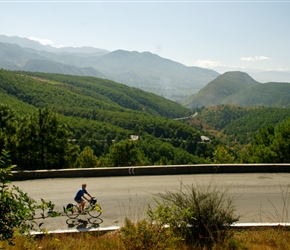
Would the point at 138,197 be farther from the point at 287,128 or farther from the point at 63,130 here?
the point at 287,128

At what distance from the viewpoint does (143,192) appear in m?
11.9

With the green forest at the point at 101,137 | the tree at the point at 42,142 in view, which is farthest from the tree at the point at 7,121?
the tree at the point at 42,142

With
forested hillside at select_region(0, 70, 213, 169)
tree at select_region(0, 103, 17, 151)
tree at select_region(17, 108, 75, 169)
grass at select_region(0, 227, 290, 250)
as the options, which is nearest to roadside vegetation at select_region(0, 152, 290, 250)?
grass at select_region(0, 227, 290, 250)

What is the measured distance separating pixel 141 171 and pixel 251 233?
8196 millimetres

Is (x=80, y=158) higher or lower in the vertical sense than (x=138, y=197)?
lower

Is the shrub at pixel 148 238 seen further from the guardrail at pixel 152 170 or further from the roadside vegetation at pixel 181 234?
the guardrail at pixel 152 170

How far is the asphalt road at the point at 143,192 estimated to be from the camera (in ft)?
30.4

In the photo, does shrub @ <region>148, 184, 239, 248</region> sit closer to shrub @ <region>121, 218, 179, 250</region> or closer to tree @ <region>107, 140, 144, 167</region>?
shrub @ <region>121, 218, 179, 250</region>

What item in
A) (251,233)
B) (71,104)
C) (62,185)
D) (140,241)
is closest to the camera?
(140,241)

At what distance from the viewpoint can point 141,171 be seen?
14.9 meters

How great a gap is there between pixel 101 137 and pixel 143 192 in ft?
302

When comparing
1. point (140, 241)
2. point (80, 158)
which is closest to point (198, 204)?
point (140, 241)

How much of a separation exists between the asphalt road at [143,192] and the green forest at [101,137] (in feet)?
11.2

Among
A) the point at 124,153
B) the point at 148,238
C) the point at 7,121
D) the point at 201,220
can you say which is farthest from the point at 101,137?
the point at 148,238
